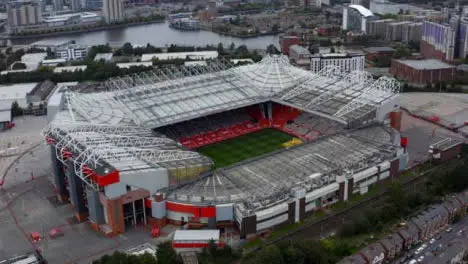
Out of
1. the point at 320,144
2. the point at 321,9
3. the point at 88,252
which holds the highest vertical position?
the point at 321,9

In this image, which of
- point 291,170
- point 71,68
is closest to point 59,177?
point 291,170

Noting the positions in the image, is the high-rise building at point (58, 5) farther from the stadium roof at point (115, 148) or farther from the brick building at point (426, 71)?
the stadium roof at point (115, 148)

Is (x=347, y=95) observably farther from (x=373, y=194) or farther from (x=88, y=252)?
(x=88, y=252)

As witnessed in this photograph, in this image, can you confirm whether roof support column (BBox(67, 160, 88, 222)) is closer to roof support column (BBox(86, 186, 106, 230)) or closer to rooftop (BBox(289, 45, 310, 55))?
roof support column (BBox(86, 186, 106, 230))

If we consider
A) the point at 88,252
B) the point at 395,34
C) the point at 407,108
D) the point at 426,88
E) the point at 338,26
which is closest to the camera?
the point at 88,252

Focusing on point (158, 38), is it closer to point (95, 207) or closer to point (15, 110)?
point (15, 110)

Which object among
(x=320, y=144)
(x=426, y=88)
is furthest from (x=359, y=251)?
(x=426, y=88)
